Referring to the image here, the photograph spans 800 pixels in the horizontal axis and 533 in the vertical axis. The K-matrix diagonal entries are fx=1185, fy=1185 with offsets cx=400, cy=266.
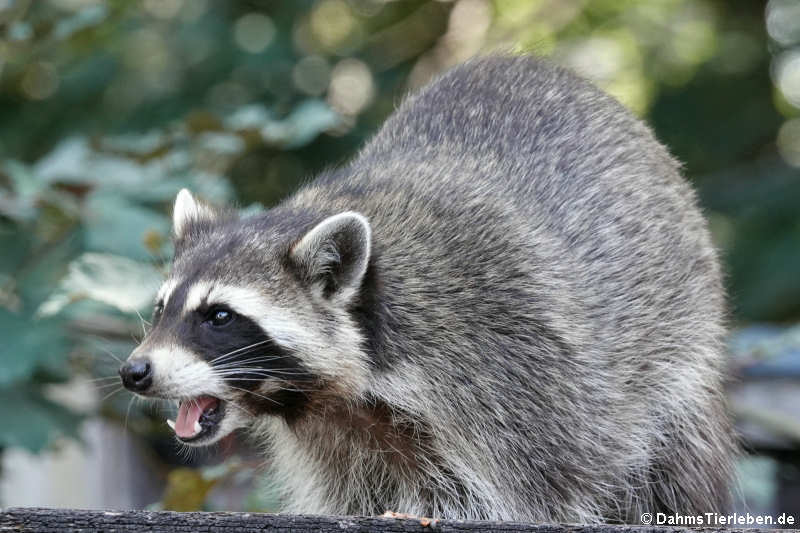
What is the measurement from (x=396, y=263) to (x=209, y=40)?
6526mm

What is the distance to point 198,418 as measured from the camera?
187 inches

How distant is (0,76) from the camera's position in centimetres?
839

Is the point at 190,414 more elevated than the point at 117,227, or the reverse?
the point at 117,227

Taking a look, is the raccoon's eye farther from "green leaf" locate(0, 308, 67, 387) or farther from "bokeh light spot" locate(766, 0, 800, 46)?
"bokeh light spot" locate(766, 0, 800, 46)

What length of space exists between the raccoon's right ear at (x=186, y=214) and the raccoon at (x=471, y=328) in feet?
0.04

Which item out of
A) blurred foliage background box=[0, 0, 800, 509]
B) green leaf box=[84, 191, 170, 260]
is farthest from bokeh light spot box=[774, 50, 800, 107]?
green leaf box=[84, 191, 170, 260]

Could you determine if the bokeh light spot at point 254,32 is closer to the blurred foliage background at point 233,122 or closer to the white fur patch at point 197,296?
the blurred foliage background at point 233,122

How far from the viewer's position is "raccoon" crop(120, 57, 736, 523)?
Answer: 16.1 feet

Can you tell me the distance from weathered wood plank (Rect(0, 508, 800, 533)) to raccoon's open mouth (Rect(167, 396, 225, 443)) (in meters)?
1.39

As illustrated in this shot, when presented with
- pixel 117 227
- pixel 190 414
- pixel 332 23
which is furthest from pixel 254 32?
pixel 190 414

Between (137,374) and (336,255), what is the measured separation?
3.23ft

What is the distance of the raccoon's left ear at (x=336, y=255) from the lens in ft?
16.1

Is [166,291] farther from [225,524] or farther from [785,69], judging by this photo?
[785,69]

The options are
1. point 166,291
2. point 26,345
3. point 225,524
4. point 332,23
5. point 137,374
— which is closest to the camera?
point 225,524
